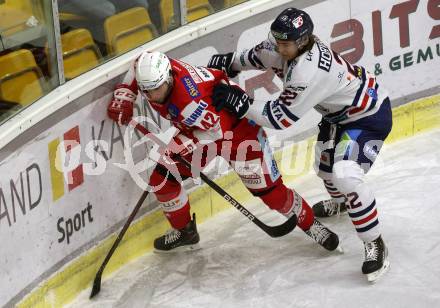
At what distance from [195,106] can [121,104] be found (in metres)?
0.36

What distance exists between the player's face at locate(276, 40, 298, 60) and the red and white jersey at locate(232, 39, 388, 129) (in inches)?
1.1

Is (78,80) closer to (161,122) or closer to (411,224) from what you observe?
(161,122)

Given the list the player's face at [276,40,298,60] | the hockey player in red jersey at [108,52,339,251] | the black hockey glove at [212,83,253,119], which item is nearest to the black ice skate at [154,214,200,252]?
the hockey player in red jersey at [108,52,339,251]

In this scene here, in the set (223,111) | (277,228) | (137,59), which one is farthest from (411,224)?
(137,59)

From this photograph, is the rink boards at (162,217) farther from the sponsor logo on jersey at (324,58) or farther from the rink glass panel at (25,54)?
the sponsor logo on jersey at (324,58)

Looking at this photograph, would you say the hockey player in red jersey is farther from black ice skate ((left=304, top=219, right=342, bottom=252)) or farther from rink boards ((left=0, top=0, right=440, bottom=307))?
rink boards ((left=0, top=0, right=440, bottom=307))

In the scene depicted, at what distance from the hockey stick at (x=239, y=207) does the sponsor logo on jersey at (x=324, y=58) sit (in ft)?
2.53

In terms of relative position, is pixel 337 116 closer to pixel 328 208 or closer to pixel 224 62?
pixel 224 62

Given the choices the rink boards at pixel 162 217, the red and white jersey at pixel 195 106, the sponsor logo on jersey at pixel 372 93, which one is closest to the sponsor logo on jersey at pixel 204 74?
the red and white jersey at pixel 195 106

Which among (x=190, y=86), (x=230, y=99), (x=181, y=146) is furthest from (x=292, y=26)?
(x=181, y=146)

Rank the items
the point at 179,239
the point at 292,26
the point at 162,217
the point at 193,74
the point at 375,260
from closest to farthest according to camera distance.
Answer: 1. the point at 292,26
2. the point at 193,74
3. the point at 375,260
4. the point at 179,239
5. the point at 162,217

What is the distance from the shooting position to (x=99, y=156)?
15.0 ft

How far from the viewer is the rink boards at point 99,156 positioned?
4.14 m

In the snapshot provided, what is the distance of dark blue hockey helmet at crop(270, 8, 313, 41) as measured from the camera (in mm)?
4207
